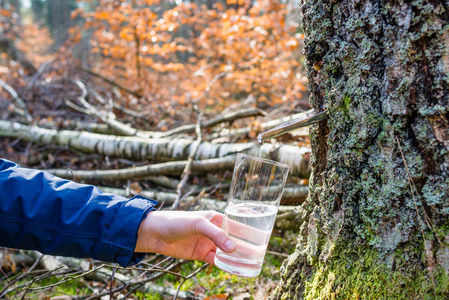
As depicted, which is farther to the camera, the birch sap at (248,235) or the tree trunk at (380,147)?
the birch sap at (248,235)

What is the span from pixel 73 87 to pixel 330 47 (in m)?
7.83

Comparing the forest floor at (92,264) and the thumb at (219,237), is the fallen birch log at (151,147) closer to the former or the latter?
the forest floor at (92,264)

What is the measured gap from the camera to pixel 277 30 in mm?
6914

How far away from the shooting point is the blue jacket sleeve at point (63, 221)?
1.54 metres

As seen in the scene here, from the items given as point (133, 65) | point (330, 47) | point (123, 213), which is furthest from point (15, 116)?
point (330, 47)

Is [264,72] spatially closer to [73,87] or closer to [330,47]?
[73,87]

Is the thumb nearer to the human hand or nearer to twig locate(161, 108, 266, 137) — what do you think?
the human hand

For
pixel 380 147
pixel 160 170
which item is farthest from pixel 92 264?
pixel 380 147

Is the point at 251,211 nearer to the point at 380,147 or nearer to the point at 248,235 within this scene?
the point at 248,235

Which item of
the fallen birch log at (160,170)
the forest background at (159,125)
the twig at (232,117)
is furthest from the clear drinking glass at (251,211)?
the twig at (232,117)

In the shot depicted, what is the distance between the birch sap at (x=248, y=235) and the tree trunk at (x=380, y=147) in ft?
0.88

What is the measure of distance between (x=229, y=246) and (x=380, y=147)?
746 mm

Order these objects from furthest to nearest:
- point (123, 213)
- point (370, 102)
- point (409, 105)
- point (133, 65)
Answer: point (133, 65) → point (123, 213) → point (370, 102) → point (409, 105)

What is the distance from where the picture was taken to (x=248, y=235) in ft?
4.80
